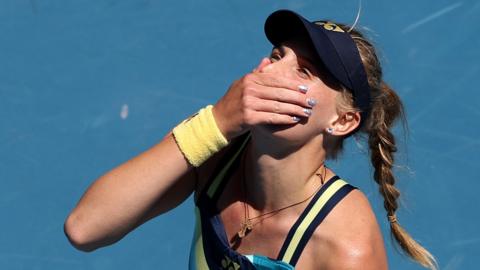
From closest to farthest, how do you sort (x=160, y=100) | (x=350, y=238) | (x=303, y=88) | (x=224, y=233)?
1. (x=303, y=88)
2. (x=350, y=238)
3. (x=224, y=233)
4. (x=160, y=100)

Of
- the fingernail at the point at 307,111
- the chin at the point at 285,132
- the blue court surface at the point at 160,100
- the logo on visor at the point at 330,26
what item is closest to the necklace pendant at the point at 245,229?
the chin at the point at 285,132

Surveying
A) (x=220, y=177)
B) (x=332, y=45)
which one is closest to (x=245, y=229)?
(x=220, y=177)

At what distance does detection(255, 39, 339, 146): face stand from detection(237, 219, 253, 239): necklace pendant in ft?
1.22

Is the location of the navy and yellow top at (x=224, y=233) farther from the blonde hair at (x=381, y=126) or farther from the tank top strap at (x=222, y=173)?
the blonde hair at (x=381, y=126)

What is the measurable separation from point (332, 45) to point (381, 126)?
15.1 inches

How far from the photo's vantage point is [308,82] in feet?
8.32

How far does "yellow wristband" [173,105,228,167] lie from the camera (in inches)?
97.4

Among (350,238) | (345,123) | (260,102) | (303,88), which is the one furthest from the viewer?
(345,123)

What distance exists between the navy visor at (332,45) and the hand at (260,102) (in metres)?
0.15

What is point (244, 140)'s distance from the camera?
2838 millimetres

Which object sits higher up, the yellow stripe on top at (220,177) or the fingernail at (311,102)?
the fingernail at (311,102)

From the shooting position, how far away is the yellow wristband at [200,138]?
247 cm

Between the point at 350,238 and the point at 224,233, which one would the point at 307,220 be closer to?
the point at 350,238

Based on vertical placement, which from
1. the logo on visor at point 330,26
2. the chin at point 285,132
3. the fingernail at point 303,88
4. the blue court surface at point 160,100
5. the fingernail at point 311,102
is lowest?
the blue court surface at point 160,100
